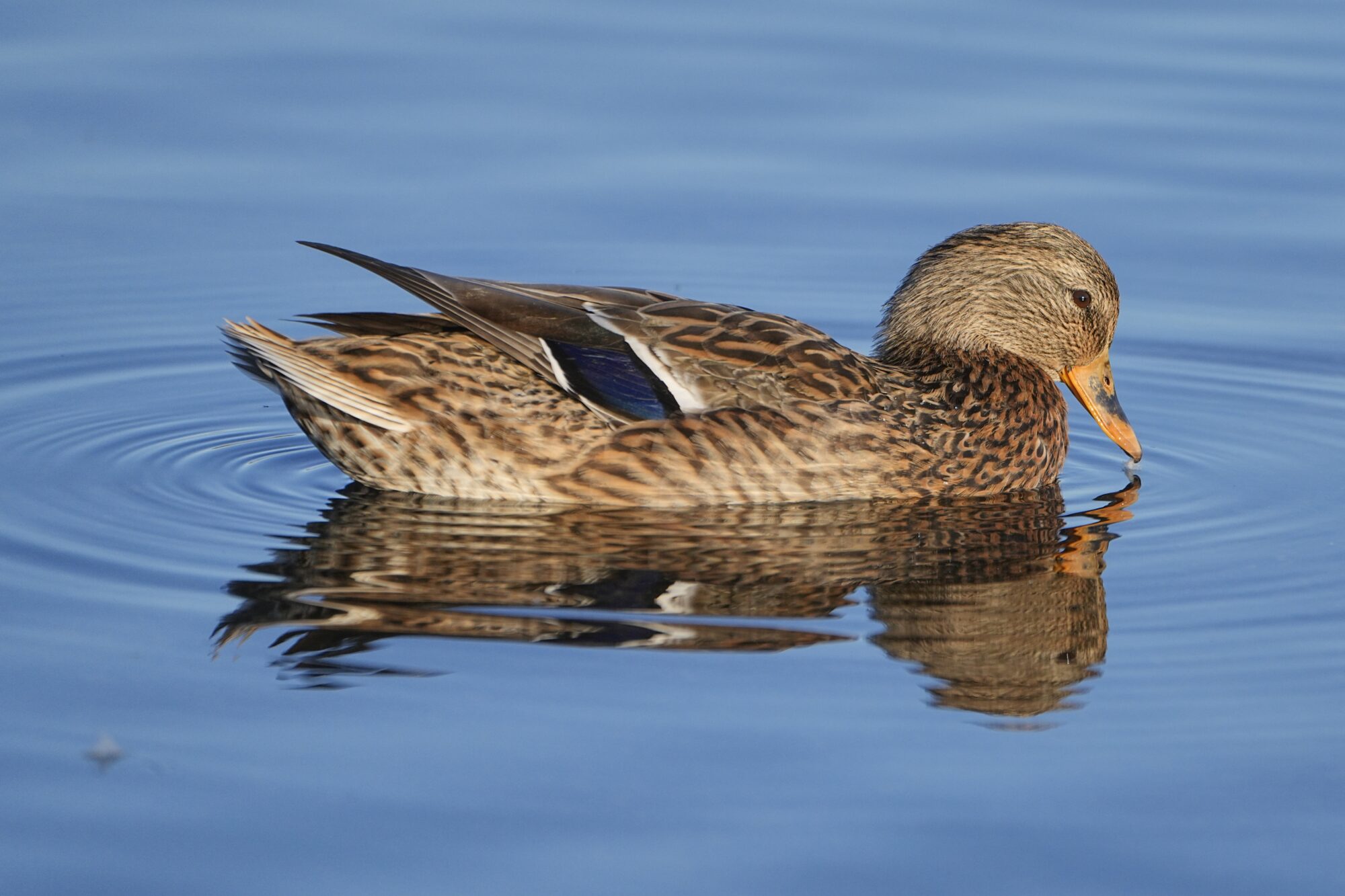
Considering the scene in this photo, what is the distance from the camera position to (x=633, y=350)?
895cm

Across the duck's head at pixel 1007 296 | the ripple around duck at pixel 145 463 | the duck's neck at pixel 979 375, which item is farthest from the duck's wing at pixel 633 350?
the ripple around duck at pixel 145 463

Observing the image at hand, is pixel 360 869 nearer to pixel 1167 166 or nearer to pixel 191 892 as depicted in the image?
pixel 191 892

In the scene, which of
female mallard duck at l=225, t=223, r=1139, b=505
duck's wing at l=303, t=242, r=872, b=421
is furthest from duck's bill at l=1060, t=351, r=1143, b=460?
duck's wing at l=303, t=242, r=872, b=421

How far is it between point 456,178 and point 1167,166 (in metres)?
4.60

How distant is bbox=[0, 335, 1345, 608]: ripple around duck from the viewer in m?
8.30

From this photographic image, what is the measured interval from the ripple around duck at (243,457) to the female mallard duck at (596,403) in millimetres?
554

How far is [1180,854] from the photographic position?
566 cm

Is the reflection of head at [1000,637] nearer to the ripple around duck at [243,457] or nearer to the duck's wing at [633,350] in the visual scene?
the ripple around duck at [243,457]

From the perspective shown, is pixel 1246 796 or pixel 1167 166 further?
pixel 1167 166

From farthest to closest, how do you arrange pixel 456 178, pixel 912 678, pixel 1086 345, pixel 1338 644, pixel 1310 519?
pixel 456 178
pixel 1086 345
pixel 1310 519
pixel 1338 644
pixel 912 678

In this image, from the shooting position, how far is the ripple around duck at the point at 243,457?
8297 millimetres

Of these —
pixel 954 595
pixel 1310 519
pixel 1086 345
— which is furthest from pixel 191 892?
pixel 1086 345

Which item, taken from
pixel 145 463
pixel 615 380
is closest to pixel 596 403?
pixel 615 380

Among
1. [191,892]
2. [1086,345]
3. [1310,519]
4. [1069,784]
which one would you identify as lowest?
[191,892]
